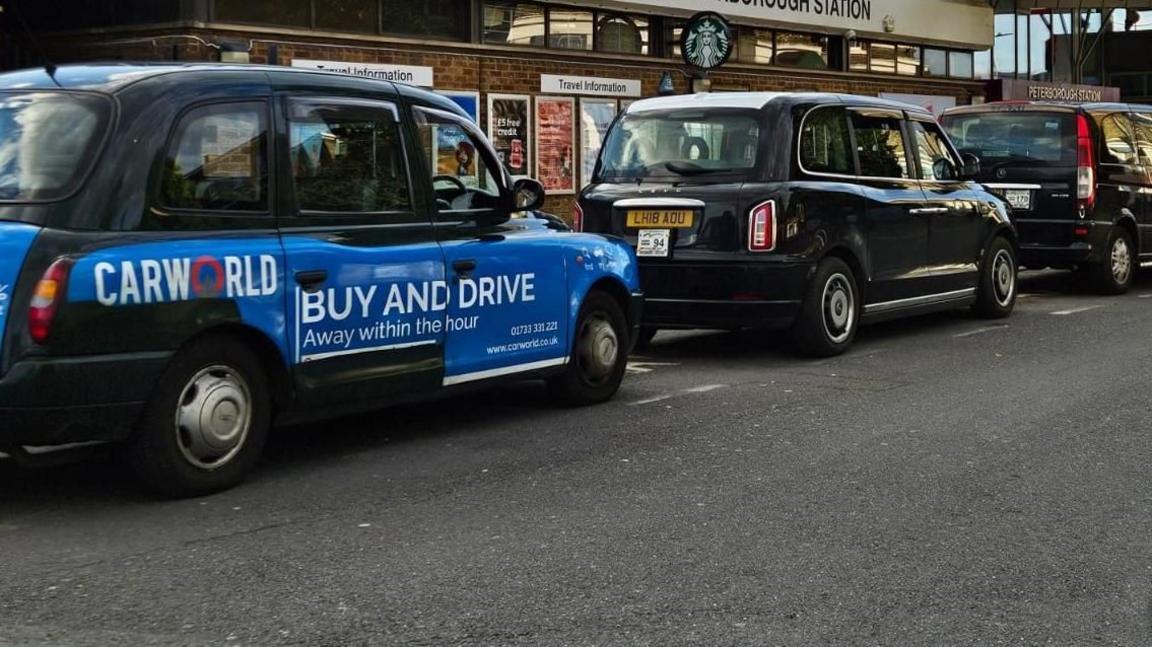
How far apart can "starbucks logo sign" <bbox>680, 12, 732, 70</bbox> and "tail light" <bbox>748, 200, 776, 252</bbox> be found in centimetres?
1012

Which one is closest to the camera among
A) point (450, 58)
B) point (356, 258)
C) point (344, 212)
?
point (356, 258)

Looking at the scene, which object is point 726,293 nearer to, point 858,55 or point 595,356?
point 595,356

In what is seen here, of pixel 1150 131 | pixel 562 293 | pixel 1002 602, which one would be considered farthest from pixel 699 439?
pixel 1150 131

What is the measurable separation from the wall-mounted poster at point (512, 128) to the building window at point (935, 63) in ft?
46.1

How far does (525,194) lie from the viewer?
24.9ft

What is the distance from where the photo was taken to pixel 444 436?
24.1ft

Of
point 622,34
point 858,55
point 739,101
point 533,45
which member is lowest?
point 739,101

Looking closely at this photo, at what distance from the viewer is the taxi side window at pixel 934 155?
11.5m

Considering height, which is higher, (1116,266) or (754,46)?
(754,46)

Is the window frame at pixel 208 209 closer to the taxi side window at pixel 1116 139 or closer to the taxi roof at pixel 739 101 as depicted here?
the taxi roof at pixel 739 101

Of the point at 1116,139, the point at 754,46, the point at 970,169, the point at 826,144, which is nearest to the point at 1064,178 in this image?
the point at 1116,139

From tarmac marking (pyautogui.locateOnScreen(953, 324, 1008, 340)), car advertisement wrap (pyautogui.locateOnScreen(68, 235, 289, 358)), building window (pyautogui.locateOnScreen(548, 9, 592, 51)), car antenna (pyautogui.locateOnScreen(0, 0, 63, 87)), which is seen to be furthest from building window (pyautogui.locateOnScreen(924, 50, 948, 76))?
car advertisement wrap (pyautogui.locateOnScreen(68, 235, 289, 358))

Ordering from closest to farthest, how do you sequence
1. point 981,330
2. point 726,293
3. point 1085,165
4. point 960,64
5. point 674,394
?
point 674,394
point 726,293
point 981,330
point 1085,165
point 960,64

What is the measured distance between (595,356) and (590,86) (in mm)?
14647
